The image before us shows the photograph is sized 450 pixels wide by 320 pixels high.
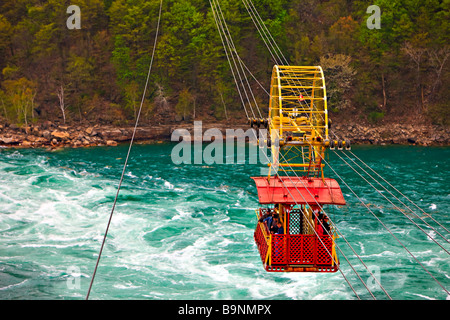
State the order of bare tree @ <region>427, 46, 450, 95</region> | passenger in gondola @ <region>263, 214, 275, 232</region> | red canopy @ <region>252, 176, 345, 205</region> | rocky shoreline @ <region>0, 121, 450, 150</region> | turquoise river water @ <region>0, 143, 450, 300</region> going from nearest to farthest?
red canopy @ <region>252, 176, 345, 205</region>
passenger in gondola @ <region>263, 214, 275, 232</region>
turquoise river water @ <region>0, 143, 450, 300</region>
rocky shoreline @ <region>0, 121, 450, 150</region>
bare tree @ <region>427, 46, 450, 95</region>

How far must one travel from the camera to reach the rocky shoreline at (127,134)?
208 feet

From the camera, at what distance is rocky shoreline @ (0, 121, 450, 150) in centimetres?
6353

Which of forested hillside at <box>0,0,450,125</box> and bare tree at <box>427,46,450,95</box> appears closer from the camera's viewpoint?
bare tree at <box>427,46,450,95</box>

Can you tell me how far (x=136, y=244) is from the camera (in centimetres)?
3131

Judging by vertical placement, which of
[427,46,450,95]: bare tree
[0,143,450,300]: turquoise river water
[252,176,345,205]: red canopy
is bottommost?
[0,143,450,300]: turquoise river water

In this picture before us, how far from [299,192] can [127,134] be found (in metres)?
52.3

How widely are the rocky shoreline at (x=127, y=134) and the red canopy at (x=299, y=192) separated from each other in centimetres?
4155

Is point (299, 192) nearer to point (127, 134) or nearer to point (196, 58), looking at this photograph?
point (127, 134)

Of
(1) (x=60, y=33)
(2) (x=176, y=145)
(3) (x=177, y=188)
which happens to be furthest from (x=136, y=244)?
(1) (x=60, y=33)

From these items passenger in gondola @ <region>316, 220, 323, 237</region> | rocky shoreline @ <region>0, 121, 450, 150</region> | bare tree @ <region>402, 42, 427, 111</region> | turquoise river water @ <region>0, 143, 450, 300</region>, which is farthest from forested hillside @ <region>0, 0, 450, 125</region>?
passenger in gondola @ <region>316, 220, 323, 237</region>

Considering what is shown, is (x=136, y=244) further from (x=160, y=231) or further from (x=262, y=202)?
(x=262, y=202)

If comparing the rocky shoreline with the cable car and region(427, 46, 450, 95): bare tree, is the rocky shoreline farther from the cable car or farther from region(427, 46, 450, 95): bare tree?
the cable car

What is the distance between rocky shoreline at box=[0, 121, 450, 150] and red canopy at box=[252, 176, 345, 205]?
41.5 metres

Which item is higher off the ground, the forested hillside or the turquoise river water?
the forested hillside
